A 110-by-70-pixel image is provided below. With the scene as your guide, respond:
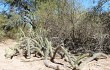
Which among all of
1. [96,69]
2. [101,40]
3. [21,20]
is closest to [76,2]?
[101,40]

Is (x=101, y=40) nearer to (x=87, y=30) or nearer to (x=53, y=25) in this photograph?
(x=87, y=30)

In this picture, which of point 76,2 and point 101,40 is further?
point 76,2

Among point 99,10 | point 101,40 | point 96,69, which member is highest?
point 99,10

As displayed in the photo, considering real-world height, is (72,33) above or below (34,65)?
above

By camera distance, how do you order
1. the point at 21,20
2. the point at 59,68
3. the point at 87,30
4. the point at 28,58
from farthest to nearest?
the point at 21,20
the point at 87,30
the point at 28,58
the point at 59,68

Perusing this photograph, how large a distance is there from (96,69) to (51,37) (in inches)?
197

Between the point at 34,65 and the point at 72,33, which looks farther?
the point at 72,33

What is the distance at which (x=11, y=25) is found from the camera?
23.5 m

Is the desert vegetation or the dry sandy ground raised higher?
the desert vegetation

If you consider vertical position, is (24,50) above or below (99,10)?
below

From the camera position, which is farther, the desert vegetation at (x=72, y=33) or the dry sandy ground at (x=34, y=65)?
the desert vegetation at (x=72, y=33)

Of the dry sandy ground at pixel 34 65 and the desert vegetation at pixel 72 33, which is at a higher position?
the desert vegetation at pixel 72 33

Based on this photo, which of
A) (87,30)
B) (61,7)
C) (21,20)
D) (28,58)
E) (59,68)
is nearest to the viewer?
(59,68)

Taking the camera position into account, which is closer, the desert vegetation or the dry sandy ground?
the dry sandy ground
